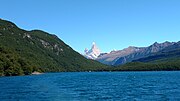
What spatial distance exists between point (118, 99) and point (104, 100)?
14.0 feet

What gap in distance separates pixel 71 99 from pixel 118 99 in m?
11.0

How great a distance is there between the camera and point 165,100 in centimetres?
7188

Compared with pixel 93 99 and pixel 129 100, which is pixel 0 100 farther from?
pixel 129 100

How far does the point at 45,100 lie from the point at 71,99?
5.90m

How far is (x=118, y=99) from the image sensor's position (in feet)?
247

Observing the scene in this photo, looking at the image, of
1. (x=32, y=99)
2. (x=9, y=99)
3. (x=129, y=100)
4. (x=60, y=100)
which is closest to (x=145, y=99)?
(x=129, y=100)

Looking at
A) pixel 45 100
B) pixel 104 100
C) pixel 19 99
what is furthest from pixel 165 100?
pixel 19 99

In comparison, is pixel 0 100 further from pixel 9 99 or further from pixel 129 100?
pixel 129 100

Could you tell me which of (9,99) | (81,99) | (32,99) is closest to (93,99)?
Answer: (81,99)

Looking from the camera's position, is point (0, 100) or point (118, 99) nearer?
point (0, 100)

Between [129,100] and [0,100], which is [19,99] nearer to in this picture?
[0,100]

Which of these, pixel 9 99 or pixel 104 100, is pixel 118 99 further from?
pixel 9 99

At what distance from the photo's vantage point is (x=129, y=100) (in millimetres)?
73312

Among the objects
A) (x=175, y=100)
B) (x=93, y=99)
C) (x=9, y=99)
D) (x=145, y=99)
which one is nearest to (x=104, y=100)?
(x=93, y=99)
